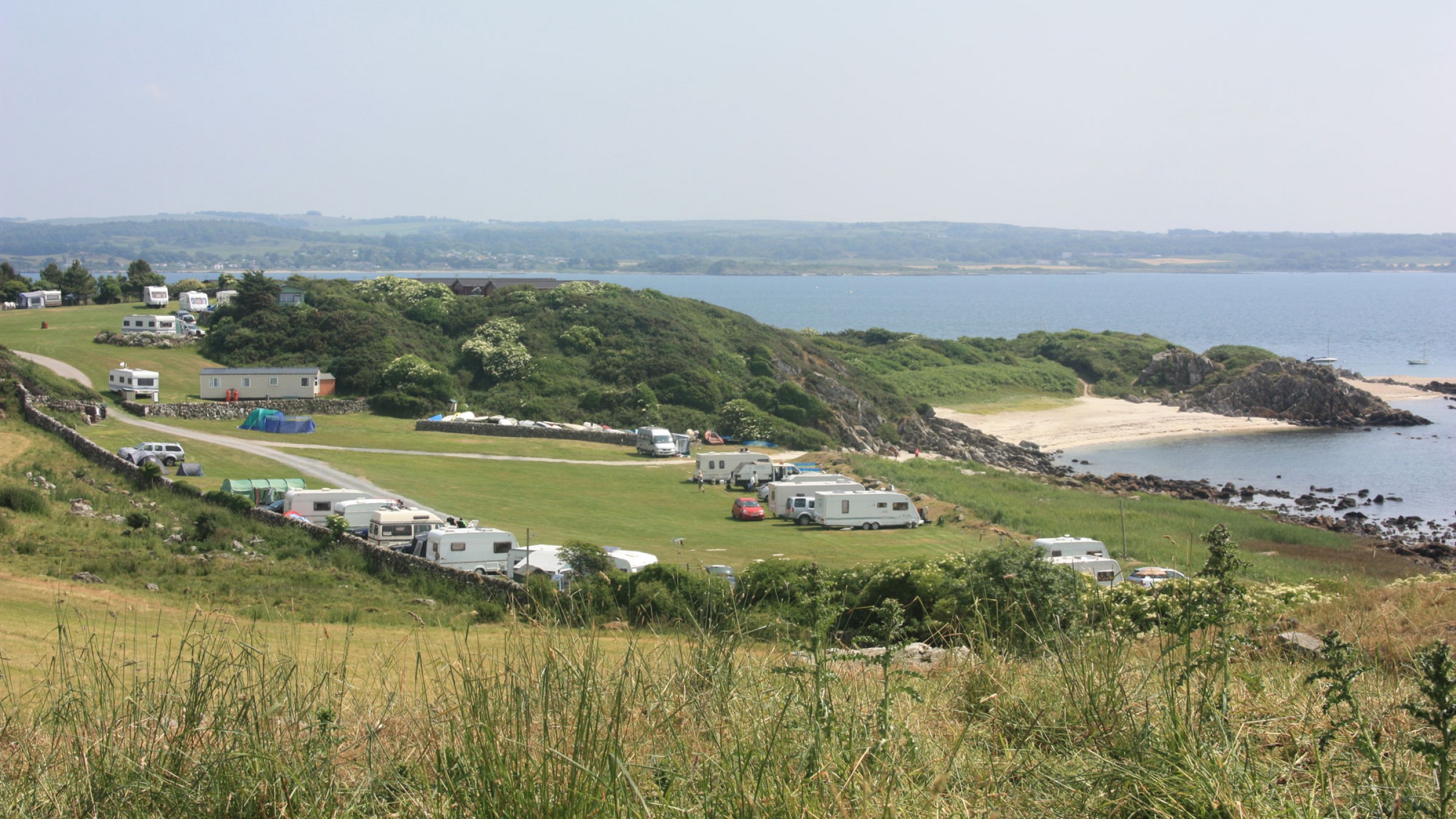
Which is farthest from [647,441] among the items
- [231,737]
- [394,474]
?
[231,737]

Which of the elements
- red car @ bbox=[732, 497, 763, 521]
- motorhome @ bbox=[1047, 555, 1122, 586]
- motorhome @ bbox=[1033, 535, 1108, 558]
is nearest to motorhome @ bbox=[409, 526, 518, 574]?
red car @ bbox=[732, 497, 763, 521]

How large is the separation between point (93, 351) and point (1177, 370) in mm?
72501

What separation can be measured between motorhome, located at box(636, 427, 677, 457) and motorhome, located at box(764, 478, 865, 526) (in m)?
8.29

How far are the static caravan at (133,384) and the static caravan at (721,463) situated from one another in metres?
24.4

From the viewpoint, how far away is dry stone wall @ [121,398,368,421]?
39.2m

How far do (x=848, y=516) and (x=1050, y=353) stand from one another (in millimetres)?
66937

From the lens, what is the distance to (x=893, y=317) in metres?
175

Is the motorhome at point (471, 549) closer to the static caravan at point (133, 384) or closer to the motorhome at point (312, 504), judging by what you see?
the motorhome at point (312, 504)

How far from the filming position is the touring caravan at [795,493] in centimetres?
2783

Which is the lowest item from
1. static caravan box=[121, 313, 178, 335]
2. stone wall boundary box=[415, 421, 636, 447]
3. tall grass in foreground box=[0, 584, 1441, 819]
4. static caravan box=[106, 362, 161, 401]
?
stone wall boundary box=[415, 421, 636, 447]

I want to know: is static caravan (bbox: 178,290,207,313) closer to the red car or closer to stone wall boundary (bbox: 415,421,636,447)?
stone wall boundary (bbox: 415,421,636,447)

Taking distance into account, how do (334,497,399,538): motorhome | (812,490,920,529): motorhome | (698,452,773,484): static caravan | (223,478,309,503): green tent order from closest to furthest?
(334,497,399,538): motorhome < (223,478,309,503): green tent < (812,490,920,529): motorhome < (698,452,773,484): static caravan

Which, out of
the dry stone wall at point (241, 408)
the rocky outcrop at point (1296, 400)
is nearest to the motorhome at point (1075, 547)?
the dry stone wall at point (241, 408)

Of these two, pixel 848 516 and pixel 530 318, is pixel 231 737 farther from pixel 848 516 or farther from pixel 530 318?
pixel 530 318
